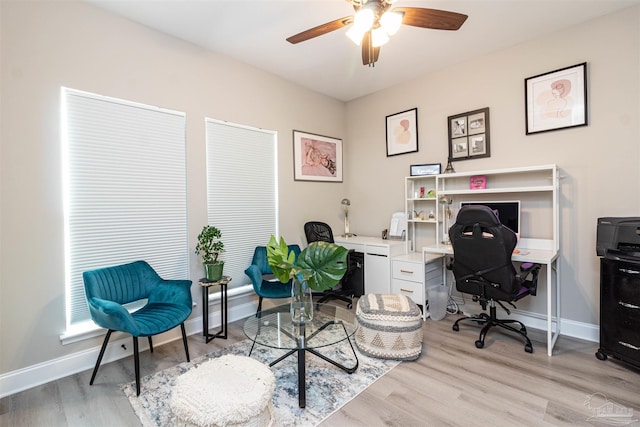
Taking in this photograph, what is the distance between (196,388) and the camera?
142cm

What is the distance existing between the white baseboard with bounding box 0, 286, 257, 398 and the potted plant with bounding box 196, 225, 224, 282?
46 centimetres

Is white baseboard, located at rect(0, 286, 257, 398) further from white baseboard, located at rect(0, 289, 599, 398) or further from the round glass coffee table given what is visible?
the round glass coffee table

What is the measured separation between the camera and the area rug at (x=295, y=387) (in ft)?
5.80

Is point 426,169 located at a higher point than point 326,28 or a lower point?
lower

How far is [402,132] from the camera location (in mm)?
3943

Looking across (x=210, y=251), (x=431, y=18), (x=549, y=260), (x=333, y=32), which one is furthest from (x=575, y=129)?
(x=210, y=251)

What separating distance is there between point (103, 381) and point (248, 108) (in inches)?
112

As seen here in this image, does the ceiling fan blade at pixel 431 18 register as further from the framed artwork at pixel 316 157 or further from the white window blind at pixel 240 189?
the framed artwork at pixel 316 157

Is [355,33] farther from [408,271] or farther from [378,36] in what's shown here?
[408,271]

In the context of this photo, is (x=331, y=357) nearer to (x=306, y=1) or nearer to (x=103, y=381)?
(x=103, y=381)

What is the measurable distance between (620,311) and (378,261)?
207 cm

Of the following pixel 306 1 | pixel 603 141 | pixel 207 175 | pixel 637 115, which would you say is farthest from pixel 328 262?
pixel 637 115

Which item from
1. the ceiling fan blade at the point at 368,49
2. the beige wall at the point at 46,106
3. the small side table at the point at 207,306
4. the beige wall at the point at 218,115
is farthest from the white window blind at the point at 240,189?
the ceiling fan blade at the point at 368,49

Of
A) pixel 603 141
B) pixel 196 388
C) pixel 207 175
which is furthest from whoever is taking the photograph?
pixel 207 175
